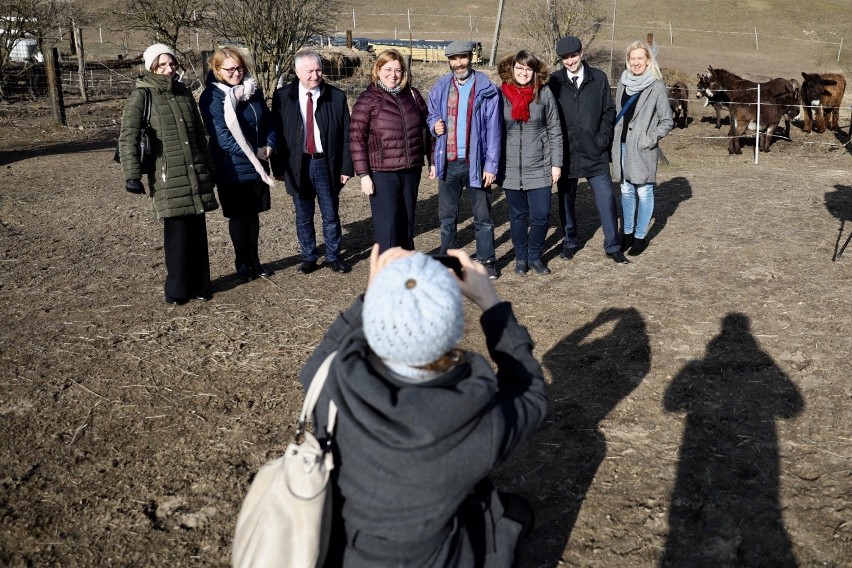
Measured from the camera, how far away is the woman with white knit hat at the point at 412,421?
1712 mm

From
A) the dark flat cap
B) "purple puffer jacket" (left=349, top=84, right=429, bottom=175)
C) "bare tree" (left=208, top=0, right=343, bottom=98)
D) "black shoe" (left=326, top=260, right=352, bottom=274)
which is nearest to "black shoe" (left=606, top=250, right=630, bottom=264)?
the dark flat cap

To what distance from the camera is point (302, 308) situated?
5.50 meters

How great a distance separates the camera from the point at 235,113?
5.44m

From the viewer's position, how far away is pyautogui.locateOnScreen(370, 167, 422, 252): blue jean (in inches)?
226

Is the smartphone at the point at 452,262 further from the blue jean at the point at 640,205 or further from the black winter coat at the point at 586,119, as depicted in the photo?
the blue jean at the point at 640,205

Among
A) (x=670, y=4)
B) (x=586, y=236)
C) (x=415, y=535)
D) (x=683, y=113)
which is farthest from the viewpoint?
(x=670, y=4)

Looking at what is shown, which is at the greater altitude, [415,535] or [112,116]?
[112,116]

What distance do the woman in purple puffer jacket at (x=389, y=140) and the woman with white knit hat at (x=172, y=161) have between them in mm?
1112

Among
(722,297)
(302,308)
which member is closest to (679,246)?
(722,297)

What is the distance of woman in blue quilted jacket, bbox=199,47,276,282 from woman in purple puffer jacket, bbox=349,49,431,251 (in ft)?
2.26

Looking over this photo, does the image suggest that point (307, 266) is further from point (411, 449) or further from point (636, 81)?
point (411, 449)

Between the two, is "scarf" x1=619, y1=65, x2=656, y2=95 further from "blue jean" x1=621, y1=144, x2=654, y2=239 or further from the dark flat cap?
the dark flat cap

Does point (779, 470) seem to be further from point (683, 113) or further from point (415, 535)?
point (683, 113)

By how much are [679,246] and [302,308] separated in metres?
3.44
